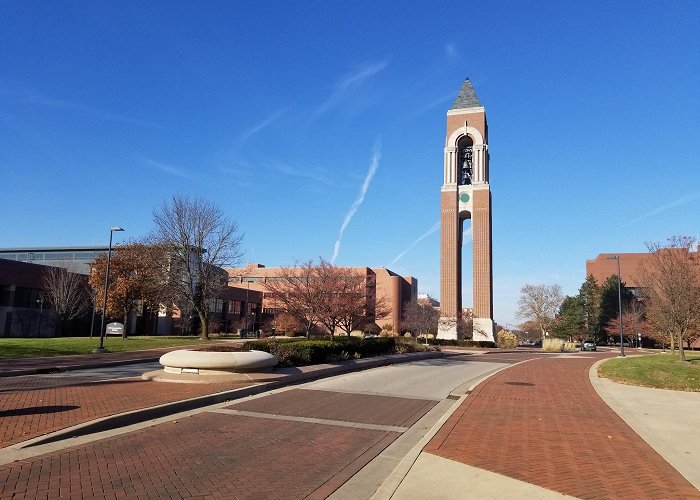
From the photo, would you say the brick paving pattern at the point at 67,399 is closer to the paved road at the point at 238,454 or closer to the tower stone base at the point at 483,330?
the paved road at the point at 238,454

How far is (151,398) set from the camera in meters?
10.4

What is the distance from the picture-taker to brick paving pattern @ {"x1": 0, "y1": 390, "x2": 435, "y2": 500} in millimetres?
5312

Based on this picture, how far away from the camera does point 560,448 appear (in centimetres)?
756

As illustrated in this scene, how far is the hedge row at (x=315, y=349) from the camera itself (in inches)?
695

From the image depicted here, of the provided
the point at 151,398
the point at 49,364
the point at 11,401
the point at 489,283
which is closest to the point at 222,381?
the point at 151,398

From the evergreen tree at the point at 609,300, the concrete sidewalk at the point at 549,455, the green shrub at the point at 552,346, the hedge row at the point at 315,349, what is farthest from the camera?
the evergreen tree at the point at 609,300

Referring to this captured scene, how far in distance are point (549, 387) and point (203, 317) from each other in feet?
103

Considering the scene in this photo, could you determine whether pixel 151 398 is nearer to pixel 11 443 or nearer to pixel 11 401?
pixel 11 401

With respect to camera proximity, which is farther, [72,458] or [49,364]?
[49,364]

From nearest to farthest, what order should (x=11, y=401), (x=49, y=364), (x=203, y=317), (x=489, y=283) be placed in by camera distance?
(x=11, y=401) → (x=49, y=364) → (x=203, y=317) → (x=489, y=283)

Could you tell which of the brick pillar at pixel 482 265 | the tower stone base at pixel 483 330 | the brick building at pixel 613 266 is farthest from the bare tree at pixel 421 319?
the brick building at pixel 613 266

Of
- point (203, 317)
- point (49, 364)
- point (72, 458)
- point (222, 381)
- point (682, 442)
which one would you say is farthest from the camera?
point (203, 317)

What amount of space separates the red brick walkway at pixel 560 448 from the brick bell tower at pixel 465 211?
44.9 meters

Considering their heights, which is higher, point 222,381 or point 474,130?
point 474,130
